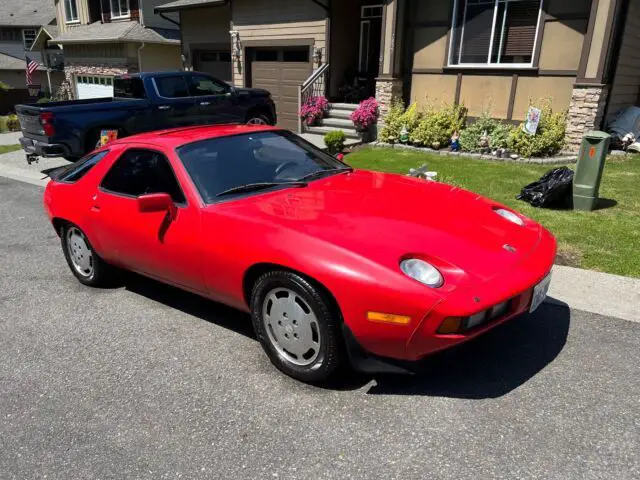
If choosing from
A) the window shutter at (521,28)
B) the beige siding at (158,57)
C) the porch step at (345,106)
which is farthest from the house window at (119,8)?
the window shutter at (521,28)

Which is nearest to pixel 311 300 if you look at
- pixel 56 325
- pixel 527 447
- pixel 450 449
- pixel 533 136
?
pixel 450 449

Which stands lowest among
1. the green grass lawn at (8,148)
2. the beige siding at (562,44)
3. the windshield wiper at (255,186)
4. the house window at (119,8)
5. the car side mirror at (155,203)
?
the green grass lawn at (8,148)

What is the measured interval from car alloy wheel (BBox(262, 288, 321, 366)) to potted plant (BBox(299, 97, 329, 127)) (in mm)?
12126

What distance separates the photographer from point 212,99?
1168 cm

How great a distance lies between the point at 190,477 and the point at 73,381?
4.27 feet

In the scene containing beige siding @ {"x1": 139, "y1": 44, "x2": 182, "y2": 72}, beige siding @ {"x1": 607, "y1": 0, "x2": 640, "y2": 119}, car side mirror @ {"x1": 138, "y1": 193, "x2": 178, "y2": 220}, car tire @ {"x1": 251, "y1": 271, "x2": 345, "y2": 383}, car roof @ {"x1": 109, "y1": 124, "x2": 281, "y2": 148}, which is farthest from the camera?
beige siding @ {"x1": 139, "y1": 44, "x2": 182, "y2": 72}

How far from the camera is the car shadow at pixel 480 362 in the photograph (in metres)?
3.13

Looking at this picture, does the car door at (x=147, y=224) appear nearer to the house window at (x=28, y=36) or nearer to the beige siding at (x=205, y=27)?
the beige siding at (x=205, y=27)

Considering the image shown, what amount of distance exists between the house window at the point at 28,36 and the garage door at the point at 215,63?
32811mm

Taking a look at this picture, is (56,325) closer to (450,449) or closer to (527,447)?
(450,449)

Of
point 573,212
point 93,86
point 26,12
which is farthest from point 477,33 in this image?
point 26,12

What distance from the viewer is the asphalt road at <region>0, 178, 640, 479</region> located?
8.40ft

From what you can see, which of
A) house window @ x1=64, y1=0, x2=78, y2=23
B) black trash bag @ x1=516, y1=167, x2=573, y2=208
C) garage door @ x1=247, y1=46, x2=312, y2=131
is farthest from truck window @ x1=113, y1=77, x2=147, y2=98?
house window @ x1=64, y1=0, x2=78, y2=23

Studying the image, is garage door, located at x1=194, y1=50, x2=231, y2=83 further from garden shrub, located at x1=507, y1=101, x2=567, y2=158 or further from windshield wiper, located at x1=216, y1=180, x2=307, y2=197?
windshield wiper, located at x1=216, y1=180, x2=307, y2=197
